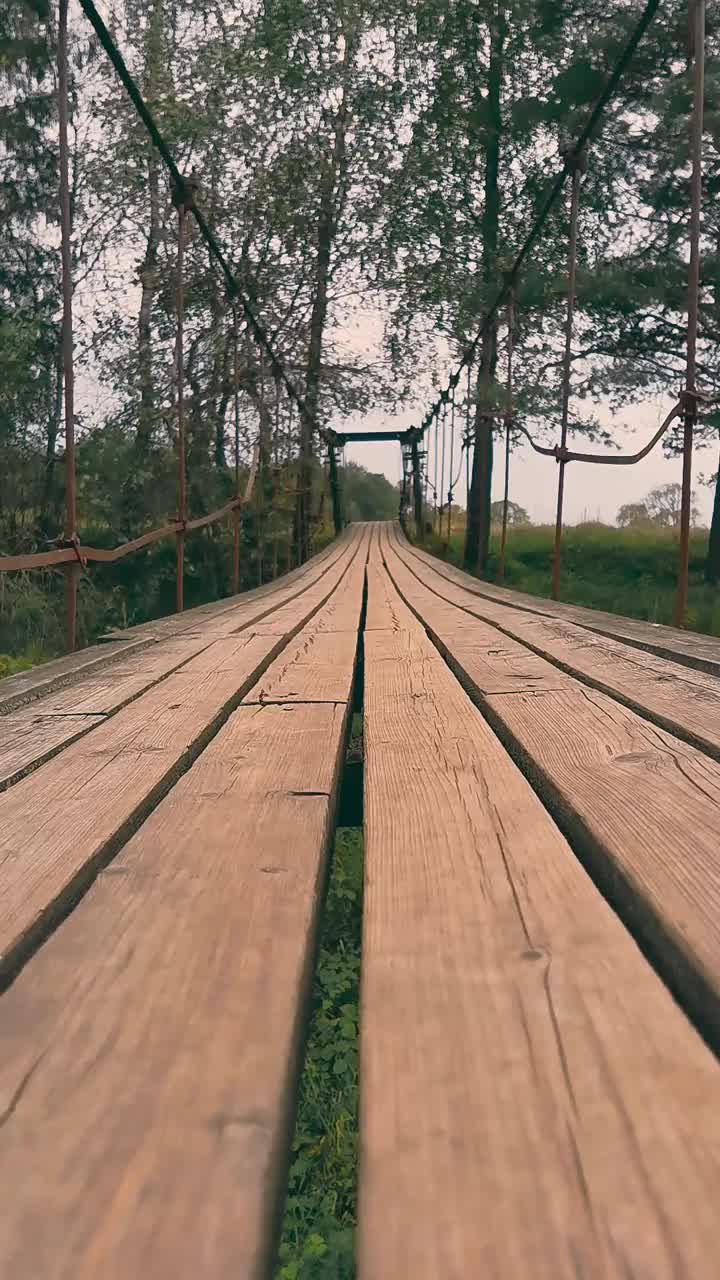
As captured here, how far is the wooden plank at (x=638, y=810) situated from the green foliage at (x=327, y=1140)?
0.88ft

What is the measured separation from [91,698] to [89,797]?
72cm

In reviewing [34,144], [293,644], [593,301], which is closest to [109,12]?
[34,144]

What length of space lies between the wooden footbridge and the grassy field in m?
7.37

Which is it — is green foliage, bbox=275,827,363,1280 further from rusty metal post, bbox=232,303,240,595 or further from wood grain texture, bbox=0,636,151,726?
rusty metal post, bbox=232,303,240,595

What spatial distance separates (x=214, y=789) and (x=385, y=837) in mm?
263

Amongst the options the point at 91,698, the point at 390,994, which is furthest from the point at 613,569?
the point at 390,994

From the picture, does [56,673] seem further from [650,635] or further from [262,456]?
[262,456]

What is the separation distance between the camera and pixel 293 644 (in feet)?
8.50

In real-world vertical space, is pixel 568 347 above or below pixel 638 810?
above

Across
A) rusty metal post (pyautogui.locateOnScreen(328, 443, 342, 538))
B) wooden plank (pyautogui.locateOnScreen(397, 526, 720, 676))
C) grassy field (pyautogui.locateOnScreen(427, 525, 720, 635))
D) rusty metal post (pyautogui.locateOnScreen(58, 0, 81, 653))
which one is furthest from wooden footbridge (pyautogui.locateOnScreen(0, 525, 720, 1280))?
rusty metal post (pyautogui.locateOnScreen(328, 443, 342, 538))

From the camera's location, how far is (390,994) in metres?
0.63

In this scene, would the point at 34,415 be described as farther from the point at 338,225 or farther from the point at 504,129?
the point at 504,129

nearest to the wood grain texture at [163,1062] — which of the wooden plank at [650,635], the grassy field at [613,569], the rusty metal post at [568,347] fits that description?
the wooden plank at [650,635]

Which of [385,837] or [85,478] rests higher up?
[85,478]
